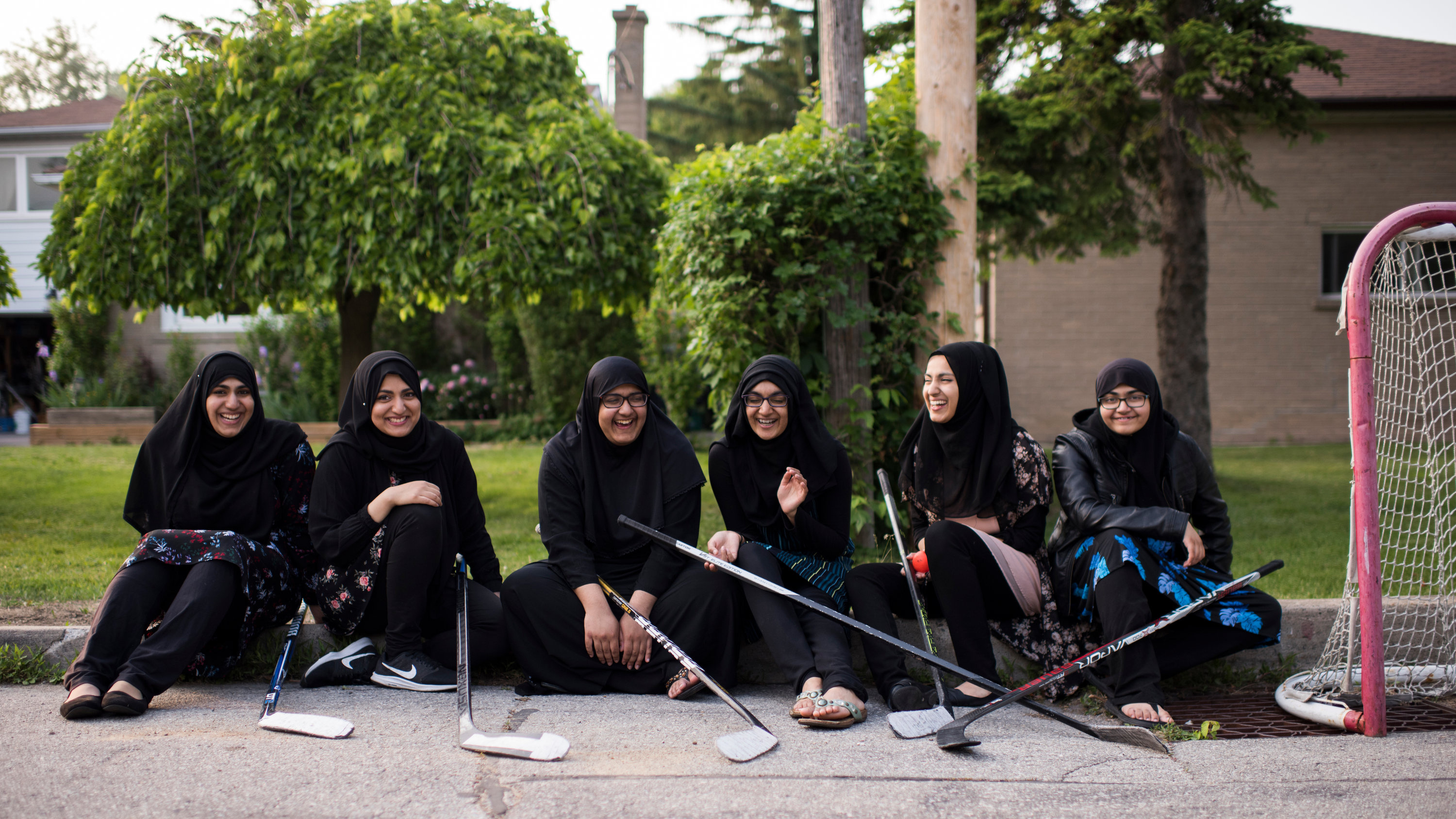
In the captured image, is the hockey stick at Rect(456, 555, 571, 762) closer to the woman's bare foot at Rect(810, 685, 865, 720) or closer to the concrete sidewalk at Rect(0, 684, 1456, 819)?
the concrete sidewalk at Rect(0, 684, 1456, 819)

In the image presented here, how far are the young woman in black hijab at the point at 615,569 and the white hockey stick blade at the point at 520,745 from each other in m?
0.59

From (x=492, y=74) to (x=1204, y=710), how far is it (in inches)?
232

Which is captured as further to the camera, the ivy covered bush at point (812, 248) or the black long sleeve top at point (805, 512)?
the ivy covered bush at point (812, 248)

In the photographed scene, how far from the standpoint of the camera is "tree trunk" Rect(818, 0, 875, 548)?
5.12 meters

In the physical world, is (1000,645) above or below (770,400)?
below

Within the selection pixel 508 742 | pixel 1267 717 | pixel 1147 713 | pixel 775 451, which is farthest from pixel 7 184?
pixel 1267 717

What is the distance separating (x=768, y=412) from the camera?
3.54m

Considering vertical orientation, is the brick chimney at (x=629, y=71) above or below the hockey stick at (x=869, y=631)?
above

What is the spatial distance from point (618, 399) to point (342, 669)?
4.61ft

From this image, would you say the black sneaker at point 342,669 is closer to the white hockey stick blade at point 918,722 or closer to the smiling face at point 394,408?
the smiling face at point 394,408

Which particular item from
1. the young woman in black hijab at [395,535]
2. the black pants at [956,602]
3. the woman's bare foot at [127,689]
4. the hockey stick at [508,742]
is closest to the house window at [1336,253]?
the black pants at [956,602]

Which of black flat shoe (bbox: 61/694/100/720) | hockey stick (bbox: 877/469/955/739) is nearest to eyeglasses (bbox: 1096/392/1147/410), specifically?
hockey stick (bbox: 877/469/955/739)

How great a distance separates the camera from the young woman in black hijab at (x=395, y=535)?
11.3 feet

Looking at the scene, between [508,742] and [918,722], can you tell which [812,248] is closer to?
[918,722]
